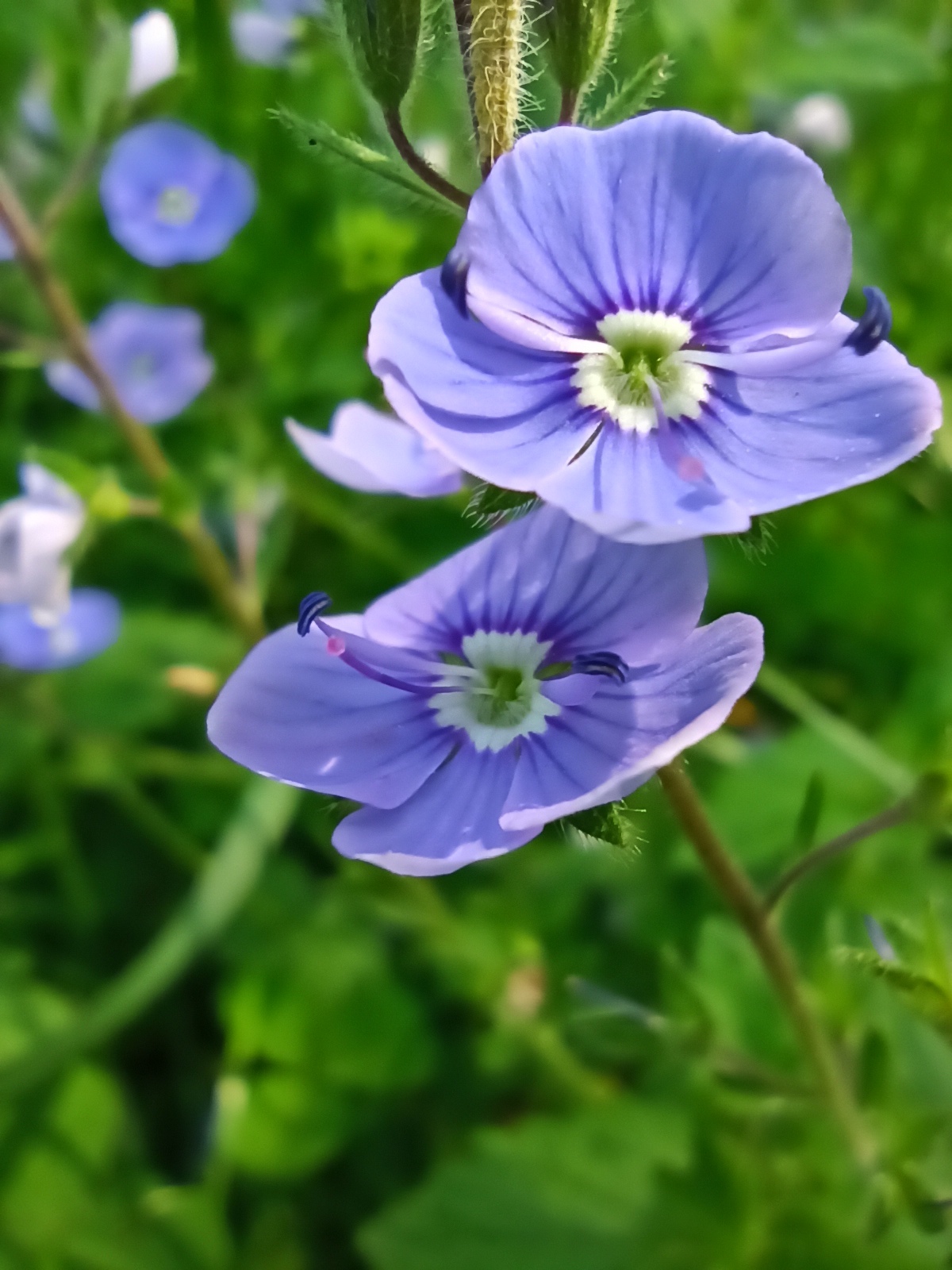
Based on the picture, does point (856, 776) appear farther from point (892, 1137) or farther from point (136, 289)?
point (136, 289)

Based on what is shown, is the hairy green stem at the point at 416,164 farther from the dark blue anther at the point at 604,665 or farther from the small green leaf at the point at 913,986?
the small green leaf at the point at 913,986

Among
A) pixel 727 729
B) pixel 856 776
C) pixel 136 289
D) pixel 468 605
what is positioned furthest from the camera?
pixel 136 289

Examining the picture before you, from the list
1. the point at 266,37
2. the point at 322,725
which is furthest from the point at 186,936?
the point at 266,37

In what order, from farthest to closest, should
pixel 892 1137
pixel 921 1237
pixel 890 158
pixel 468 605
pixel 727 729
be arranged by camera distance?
pixel 890 158 → pixel 727 729 → pixel 921 1237 → pixel 892 1137 → pixel 468 605

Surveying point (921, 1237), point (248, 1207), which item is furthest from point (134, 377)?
point (921, 1237)

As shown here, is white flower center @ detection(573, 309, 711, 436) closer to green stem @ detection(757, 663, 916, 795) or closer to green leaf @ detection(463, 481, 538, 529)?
green leaf @ detection(463, 481, 538, 529)
